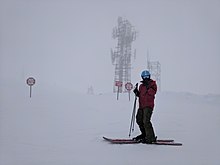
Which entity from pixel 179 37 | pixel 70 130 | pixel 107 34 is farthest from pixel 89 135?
pixel 179 37

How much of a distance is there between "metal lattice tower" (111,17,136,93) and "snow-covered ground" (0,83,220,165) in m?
0.34

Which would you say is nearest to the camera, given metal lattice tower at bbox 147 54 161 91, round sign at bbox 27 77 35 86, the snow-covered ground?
the snow-covered ground

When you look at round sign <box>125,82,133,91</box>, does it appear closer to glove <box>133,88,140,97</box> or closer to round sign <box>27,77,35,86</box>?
glove <box>133,88,140,97</box>

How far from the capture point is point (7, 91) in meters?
3.97

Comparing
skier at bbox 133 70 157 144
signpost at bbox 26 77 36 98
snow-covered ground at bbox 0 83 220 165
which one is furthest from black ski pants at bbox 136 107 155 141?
signpost at bbox 26 77 36 98

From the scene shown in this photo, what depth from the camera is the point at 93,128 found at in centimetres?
388

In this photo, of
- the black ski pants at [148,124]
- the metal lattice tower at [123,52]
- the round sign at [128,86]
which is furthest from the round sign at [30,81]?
the black ski pants at [148,124]

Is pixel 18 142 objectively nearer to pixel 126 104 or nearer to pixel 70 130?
pixel 70 130

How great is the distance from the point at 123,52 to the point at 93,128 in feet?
4.19

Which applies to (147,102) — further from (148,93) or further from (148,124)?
(148,124)

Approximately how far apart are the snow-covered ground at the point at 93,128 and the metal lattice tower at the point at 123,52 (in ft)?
1.13

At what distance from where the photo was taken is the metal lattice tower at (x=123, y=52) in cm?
434

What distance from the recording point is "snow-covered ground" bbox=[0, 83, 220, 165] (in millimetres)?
3100

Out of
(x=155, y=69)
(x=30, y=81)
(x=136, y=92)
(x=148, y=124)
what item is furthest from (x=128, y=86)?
(x=30, y=81)
